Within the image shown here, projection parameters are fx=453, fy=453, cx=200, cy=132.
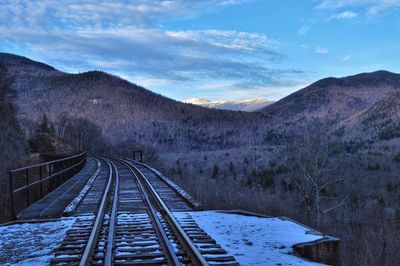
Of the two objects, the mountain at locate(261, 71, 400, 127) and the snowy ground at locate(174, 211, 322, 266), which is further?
the mountain at locate(261, 71, 400, 127)

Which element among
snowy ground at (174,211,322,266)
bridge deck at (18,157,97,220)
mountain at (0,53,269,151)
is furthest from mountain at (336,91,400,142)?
snowy ground at (174,211,322,266)

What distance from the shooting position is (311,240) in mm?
8031

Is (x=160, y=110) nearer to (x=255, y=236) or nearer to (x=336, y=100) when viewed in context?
(x=336, y=100)

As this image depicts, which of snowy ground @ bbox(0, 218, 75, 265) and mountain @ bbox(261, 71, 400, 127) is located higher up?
mountain @ bbox(261, 71, 400, 127)

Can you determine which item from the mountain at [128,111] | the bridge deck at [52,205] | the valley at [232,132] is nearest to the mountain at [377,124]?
the valley at [232,132]

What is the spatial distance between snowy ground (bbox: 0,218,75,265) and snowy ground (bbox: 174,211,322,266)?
2904mm

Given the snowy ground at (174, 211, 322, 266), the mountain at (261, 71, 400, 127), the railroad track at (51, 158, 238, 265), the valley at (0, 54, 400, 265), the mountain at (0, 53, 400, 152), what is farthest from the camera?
the mountain at (261, 71, 400, 127)

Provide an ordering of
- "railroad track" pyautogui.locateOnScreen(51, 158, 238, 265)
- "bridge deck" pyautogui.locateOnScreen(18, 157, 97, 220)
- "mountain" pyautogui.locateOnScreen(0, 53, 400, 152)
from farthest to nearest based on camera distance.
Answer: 1. "mountain" pyautogui.locateOnScreen(0, 53, 400, 152)
2. "bridge deck" pyautogui.locateOnScreen(18, 157, 97, 220)
3. "railroad track" pyautogui.locateOnScreen(51, 158, 238, 265)

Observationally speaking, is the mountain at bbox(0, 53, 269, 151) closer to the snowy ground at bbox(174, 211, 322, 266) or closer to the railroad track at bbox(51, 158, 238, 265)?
the railroad track at bbox(51, 158, 238, 265)

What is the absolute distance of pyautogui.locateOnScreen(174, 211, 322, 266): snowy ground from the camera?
7.23m

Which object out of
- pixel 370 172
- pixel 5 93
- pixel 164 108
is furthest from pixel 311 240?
pixel 164 108

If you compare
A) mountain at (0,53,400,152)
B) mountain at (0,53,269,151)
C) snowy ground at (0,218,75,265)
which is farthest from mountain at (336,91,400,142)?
snowy ground at (0,218,75,265)

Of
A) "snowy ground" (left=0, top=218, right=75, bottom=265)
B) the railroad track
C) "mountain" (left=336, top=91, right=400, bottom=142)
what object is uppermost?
"mountain" (left=336, top=91, right=400, bottom=142)

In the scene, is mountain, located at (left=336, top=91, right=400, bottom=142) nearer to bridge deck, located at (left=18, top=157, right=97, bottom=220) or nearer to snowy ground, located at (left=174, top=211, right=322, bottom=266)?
bridge deck, located at (left=18, top=157, right=97, bottom=220)
